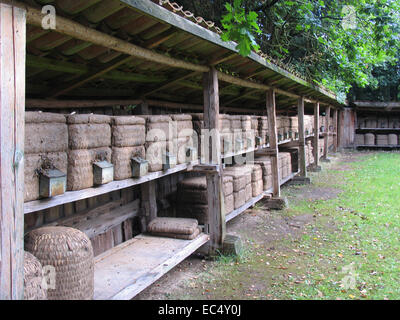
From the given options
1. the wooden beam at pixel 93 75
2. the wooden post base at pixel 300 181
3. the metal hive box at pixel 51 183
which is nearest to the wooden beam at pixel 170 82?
the wooden beam at pixel 93 75

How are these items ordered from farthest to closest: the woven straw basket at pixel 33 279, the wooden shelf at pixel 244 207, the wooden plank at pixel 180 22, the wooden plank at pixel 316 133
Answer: the wooden plank at pixel 316 133 → the wooden shelf at pixel 244 207 → the wooden plank at pixel 180 22 → the woven straw basket at pixel 33 279

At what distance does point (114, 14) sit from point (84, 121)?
0.92 m

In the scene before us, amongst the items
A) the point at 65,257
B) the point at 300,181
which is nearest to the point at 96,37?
the point at 65,257

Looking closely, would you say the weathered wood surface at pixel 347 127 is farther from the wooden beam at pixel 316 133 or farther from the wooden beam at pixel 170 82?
the wooden beam at pixel 170 82

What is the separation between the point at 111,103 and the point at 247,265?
290 centimetres

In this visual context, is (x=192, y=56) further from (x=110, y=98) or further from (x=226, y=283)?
(x=226, y=283)

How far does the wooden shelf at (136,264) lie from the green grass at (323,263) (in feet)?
1.57

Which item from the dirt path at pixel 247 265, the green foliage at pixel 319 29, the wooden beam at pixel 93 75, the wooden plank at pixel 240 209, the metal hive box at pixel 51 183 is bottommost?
the dirt path at pixel 247 265

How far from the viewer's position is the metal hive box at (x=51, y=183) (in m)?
2.72

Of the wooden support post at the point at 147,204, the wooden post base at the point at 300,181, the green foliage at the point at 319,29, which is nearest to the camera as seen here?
the wooden support post at the point at 147,204

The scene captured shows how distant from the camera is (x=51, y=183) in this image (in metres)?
2.74

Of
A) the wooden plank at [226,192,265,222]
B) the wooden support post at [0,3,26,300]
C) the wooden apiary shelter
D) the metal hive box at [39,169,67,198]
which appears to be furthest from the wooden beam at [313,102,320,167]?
the wooden support post at [0,3,26,300]

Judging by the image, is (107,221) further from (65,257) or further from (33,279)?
(33,279)

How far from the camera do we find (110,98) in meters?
5.22
